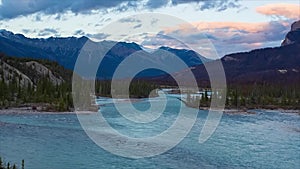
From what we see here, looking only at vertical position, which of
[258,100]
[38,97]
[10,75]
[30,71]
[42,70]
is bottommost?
[258,100]

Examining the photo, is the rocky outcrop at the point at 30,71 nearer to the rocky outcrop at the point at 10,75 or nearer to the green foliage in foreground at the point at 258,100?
the rocky outcrop at the point at 10,75

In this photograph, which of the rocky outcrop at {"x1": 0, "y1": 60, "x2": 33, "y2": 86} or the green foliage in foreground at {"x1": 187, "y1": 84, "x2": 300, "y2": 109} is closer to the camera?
the green foliage in foreground at {"x1": 187, "y1": 84, "x2": 300, "y2": 109}

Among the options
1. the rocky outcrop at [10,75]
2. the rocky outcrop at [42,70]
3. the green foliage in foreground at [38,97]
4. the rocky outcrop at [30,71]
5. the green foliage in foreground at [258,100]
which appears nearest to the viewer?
the green foliage in foreground at [38,97]

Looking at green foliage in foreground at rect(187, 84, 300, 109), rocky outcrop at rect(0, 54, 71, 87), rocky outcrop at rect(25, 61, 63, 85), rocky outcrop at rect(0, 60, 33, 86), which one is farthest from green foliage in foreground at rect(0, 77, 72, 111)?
rocky outcrop at rect(25, 61, 63, 85)

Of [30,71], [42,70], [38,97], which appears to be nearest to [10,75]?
[30,71]

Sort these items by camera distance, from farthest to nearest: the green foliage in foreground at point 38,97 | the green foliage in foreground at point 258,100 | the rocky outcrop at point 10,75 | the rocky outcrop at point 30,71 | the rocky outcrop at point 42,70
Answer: the rocky outcrop at point 42,70, the rocky outcrop at point 30,71, the rocky outcrop at point 10,75, the green foliage in foreground at point 258,100, the green foliage in foreground at point 38,97

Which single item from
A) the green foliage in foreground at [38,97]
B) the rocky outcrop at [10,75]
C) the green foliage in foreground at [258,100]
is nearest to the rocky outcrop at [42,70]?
the rocky outcrop at [10,75]

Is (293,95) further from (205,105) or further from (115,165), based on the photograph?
(115,165)

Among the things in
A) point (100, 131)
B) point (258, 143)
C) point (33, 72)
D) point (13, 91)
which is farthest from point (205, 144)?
point (33, 72)

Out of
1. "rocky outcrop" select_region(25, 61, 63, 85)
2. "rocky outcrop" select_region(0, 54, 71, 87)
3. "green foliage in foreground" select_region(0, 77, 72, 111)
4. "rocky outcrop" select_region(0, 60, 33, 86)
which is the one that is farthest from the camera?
"rocky outcrop" select_region(25, 61, 63, 85)

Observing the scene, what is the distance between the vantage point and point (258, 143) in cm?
4078

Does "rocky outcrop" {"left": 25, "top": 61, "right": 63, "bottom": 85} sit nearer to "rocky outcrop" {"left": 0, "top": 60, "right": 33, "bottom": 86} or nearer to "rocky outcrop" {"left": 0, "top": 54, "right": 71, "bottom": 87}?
"rocky outcrop" {"left": 0, "top": 54, "right": 71, "bottom": 87}

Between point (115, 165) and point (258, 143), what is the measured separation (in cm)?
1720

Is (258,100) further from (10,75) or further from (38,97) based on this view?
(10,75)
